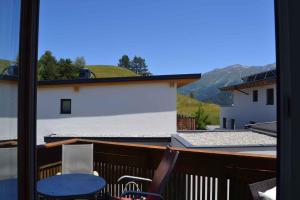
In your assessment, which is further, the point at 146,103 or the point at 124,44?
the point at 124,44

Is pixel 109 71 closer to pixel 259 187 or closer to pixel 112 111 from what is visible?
pixel 112 111

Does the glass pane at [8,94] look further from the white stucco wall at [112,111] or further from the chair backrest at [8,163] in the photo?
the white stucco wall at [112,111]

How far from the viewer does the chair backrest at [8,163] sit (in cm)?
113

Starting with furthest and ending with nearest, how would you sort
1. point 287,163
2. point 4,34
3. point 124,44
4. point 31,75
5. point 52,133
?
point 124,44
point 52,133
point 31,75
point 4,34
point 287,163

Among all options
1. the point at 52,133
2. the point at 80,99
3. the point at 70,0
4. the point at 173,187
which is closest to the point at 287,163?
the point at 173,187

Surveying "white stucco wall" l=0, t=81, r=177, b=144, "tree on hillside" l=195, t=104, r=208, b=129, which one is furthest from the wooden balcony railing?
"tree on hillside" l=195, t=104, r=208, b=129

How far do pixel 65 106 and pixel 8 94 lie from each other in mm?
10560

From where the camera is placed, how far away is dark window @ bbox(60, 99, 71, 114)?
37.0 feet

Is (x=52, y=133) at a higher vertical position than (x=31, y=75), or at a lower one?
lower

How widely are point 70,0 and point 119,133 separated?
15459 millimetres

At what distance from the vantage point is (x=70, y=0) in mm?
22656

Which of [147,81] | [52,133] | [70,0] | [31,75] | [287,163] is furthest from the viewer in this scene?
[70,0]

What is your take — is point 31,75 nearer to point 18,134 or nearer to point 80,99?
point 18,134

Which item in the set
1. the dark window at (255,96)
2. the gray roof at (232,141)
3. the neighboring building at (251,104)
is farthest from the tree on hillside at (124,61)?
the gray roof at (232,141)
